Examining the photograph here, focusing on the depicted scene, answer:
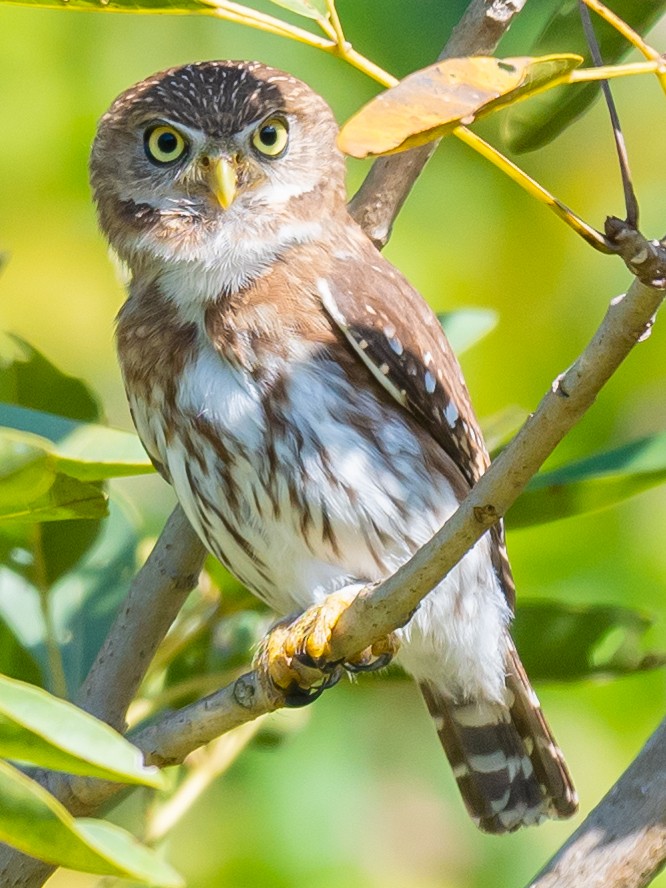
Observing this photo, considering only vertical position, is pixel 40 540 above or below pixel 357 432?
below

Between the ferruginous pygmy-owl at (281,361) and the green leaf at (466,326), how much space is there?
63 mm

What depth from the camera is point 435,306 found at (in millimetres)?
4020

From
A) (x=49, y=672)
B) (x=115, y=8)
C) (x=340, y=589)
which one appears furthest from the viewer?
(x=340, y=589)

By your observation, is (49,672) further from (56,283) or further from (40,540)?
(56,283)

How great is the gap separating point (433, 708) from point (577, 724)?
54 cm

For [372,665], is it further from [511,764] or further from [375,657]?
[511,764]

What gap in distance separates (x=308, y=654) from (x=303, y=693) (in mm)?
145

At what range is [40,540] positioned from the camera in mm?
2922

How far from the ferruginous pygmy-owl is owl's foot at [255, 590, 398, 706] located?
146 millimetres

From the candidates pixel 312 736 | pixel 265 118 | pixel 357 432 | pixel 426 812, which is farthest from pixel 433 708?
pixel 265 118

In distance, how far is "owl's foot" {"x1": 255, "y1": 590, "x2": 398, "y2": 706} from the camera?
277 cm

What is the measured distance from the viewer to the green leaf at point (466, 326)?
319 centimetres

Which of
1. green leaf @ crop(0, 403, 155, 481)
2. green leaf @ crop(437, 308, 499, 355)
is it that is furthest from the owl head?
green leaf @ crop(0, 403, 155, 481)

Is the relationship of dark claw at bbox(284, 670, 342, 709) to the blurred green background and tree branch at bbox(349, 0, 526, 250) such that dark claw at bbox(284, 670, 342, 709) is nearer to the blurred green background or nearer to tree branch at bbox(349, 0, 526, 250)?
the blurred green background
